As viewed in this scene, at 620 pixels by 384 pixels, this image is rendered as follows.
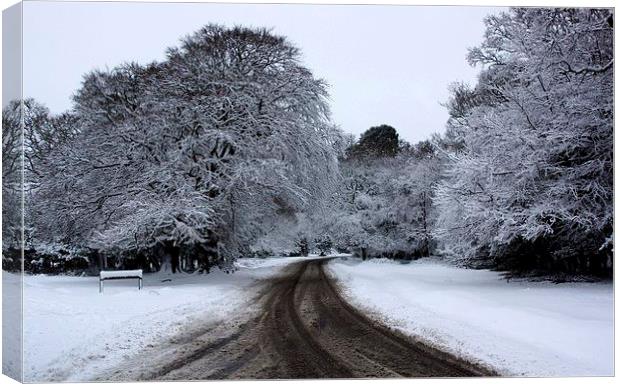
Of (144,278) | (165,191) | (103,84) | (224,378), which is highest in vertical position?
(103,84)

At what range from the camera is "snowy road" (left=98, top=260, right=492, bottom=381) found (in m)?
5.93

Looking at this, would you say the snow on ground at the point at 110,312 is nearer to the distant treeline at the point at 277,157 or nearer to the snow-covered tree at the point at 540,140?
the distant treeline at the point at 277,157

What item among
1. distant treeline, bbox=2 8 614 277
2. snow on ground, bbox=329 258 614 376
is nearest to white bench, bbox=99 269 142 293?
distant treeline, bbox=2 8 614 277

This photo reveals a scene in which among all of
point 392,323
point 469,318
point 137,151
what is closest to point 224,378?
point 392,323

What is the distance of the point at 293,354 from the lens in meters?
6.40

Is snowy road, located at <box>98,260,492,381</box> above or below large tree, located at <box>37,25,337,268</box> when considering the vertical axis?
below

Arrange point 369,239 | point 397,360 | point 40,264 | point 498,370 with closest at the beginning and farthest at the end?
point 498,370, point 397,360, point 40,264, point 369,239

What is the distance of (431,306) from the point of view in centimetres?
896

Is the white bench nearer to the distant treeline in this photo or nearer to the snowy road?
the distant treeline

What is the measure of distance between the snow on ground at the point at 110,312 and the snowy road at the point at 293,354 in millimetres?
441

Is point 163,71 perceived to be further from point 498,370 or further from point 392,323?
point 498,370

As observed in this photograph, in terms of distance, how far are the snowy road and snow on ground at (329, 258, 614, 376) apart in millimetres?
473

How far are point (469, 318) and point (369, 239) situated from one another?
52.9ft

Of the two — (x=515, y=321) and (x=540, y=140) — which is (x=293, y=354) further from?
(x=540, y=140)
